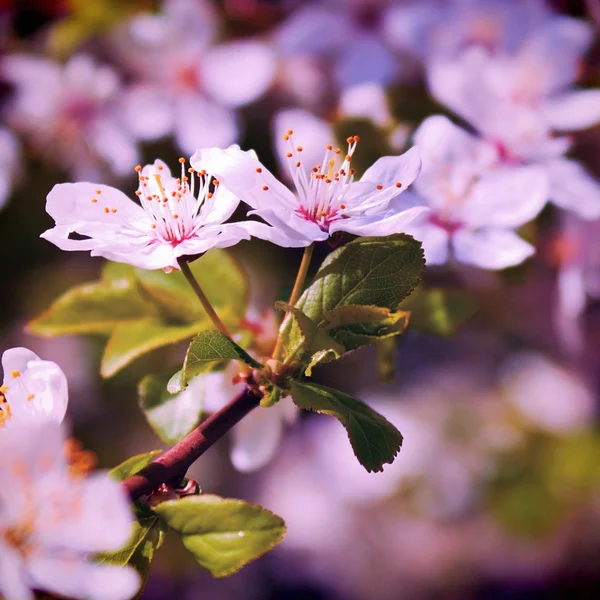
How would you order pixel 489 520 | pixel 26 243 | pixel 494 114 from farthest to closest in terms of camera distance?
pixel 489 520, pixel 26 243, pixel 494 114

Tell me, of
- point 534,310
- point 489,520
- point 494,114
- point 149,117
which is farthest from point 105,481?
point 489,520

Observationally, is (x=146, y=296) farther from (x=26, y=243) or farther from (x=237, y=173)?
(x=26, y=243)

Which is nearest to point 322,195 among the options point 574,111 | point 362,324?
point 362,324

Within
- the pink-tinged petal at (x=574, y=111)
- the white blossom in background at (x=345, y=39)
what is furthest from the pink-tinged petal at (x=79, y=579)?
the white blossom in background at (x=345, y=39)

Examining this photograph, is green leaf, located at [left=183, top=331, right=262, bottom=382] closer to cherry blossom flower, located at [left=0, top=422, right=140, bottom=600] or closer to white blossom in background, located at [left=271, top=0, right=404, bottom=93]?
cherry blossom flower, located at [left=0, top=422, right=140, bottom=600]

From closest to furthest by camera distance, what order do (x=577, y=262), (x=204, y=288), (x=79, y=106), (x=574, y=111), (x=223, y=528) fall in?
(x=223, y=528), (x=204, y=288), (x=574, y=111), (x=577, y=262), (x=79, y=106)

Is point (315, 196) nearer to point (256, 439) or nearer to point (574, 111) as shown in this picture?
point (256, 439)

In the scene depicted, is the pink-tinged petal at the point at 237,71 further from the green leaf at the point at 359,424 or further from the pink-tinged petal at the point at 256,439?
the green leaf at the point at 359,424
